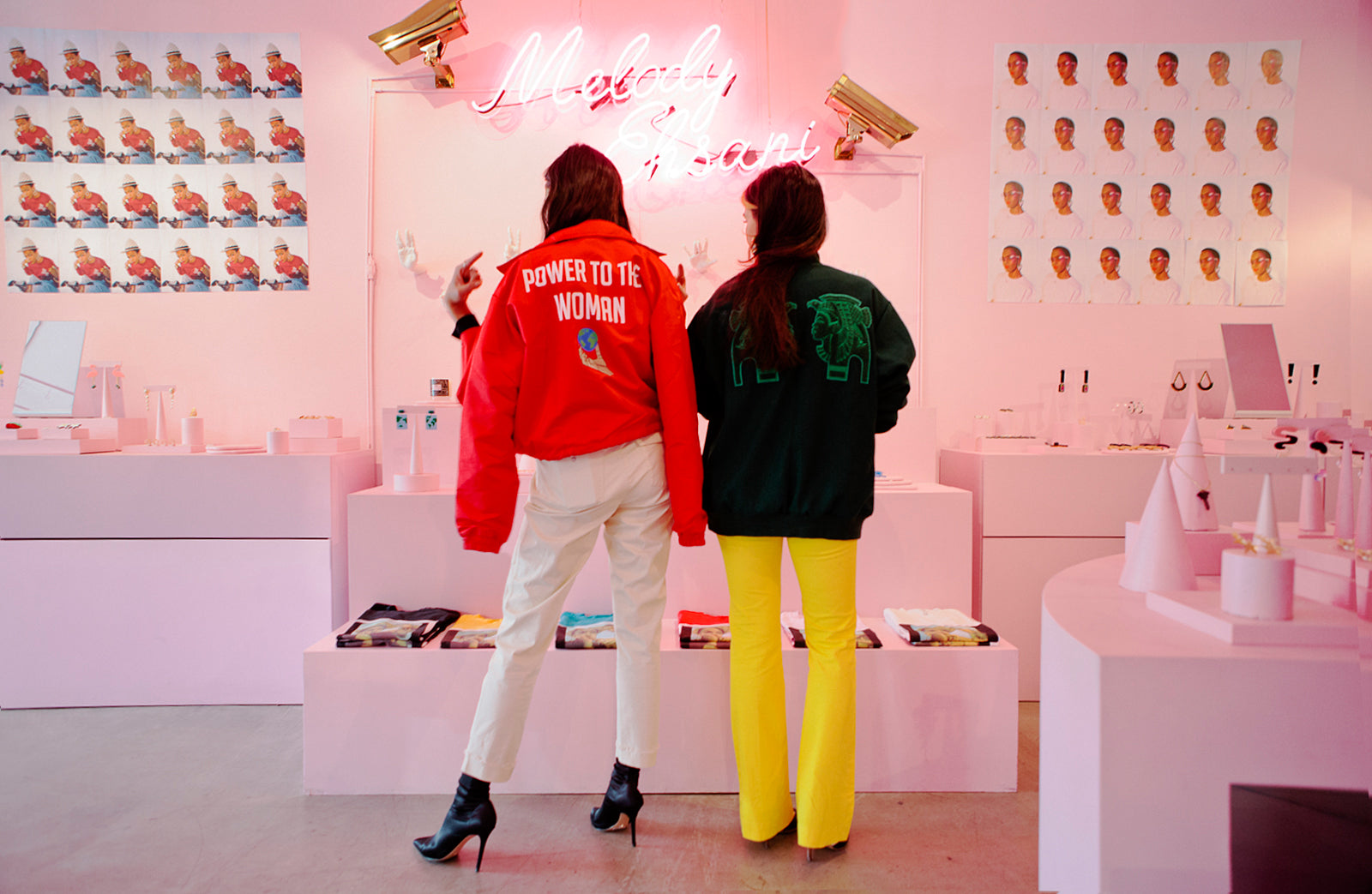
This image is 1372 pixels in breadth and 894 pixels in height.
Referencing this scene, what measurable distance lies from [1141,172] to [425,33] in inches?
121

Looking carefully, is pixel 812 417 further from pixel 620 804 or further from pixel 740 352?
pixel 620 804

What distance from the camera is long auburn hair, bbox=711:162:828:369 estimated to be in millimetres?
1646

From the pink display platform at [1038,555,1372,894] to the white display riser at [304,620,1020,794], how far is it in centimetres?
127

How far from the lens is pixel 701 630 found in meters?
2.20

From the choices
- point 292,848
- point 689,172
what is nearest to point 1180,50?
point 689,172

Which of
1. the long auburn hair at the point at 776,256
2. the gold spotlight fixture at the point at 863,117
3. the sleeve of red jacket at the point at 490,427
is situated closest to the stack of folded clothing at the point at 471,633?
the sleeve of red jacket at the point at 490,427

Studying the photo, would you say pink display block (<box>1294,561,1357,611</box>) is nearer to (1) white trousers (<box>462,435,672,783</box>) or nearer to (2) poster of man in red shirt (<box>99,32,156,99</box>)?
(1) white trousers (<box>462,435,672,783</box>)

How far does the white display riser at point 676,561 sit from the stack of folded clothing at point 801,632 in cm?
15

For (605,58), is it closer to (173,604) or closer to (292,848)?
(173,604)

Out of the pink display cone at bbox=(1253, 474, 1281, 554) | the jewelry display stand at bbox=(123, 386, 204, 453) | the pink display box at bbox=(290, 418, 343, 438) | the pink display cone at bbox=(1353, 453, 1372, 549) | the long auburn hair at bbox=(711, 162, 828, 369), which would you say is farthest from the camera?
the pink display box at bbox=(290, 418, 343, 438)

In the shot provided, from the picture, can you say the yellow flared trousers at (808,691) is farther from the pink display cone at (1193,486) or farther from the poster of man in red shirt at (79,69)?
the poster of man in red shirt at (79,69)

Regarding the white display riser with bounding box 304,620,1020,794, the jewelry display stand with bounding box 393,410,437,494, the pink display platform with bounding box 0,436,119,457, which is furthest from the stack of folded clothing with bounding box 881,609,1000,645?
the pink display platform with bounding box 0,436,119,457

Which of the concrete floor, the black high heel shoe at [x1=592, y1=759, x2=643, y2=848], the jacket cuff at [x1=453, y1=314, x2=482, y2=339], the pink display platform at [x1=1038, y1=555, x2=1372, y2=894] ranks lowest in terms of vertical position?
the concrete floor

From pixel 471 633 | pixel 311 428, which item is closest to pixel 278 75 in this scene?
pixel 311 428
